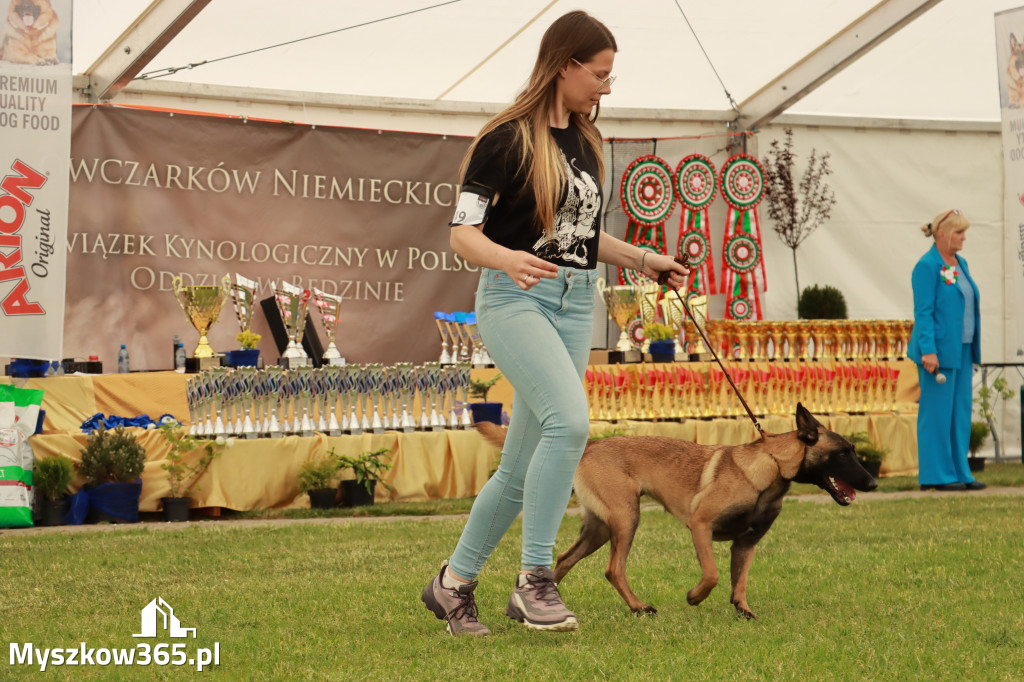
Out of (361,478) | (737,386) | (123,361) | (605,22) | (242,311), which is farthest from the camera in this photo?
(605,22)

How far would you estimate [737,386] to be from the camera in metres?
9.36

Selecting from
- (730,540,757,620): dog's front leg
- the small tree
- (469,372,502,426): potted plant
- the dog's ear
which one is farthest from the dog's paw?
the small tree

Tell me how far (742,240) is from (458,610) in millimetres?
8098

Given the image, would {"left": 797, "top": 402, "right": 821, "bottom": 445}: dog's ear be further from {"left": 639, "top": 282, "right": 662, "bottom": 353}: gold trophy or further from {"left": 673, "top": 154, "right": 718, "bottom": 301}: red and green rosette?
{"left": 673, "top": 154, "right": 718, "bottom": 301}: red and green rosette

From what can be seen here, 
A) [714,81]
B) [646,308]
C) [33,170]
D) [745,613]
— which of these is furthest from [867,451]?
[33,170]

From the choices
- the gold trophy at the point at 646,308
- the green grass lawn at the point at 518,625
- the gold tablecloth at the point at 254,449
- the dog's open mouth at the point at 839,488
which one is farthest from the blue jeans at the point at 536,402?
the gold trophy at the point at 646,308

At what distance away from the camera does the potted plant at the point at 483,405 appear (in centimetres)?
767

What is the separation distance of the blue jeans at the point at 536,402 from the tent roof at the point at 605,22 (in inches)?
254

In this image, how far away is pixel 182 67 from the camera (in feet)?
31.1

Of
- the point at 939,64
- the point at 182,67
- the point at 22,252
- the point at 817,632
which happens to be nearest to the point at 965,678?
the point at 817,632

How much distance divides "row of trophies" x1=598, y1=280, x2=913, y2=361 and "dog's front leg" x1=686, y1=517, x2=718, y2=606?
550 centimetres

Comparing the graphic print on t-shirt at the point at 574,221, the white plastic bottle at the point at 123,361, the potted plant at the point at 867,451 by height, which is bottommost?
the potted plant at the point at 867,451

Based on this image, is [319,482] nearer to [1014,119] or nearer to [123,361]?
[123,361]

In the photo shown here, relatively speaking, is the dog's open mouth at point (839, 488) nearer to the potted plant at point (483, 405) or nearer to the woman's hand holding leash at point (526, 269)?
Result: the woman's hand holding leash at point (526, 269)
